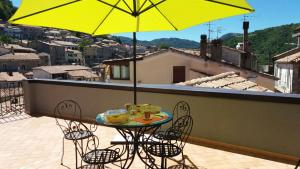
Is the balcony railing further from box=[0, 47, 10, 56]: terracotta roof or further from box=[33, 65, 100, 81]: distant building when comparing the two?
box=[0, 47, 10, 56]: terracotta roof

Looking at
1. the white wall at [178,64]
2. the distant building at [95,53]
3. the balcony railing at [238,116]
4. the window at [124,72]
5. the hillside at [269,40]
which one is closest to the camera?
the balcony railing at [238,116]

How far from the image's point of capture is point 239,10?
293 cm

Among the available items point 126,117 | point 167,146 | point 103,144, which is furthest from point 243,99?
point 103,144

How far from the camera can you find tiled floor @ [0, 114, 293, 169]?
12.7ft

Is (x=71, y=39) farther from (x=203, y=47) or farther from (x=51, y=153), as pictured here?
(x=51, y=153)

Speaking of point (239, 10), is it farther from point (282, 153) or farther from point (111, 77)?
point (111, 77)

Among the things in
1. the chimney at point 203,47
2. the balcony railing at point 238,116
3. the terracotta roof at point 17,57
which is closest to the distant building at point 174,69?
the chimney at point 203,47

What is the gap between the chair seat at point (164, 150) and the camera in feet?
9.93

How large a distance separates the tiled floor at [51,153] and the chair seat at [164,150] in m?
0.69

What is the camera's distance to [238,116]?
14.5 feet

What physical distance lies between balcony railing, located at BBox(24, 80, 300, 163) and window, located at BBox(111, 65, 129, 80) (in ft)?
40.6

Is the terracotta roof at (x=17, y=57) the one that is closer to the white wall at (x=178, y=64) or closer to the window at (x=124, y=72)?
the window at (x=124, y=72)

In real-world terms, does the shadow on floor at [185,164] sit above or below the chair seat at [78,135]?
below

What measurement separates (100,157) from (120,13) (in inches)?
84.2
